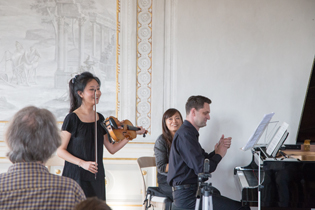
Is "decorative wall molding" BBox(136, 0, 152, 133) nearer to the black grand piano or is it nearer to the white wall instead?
the white wall

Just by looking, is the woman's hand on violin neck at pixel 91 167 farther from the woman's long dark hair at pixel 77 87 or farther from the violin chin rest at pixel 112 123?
the woman's long dark hair at pixel 77 87

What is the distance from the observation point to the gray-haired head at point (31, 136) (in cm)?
137

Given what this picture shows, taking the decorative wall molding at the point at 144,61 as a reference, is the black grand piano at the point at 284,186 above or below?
below

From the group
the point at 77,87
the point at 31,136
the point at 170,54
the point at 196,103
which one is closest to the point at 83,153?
the point at 77,87

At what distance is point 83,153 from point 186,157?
0.84m

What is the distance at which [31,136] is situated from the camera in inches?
54.6

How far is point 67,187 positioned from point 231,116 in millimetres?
3163

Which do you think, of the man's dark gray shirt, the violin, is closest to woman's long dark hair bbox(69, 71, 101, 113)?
the violin

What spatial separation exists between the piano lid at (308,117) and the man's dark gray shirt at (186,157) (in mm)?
1276

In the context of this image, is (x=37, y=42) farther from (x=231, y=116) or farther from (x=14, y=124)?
(x=14, y=124)

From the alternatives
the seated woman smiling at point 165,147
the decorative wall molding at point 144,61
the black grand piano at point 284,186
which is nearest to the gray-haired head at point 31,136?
the black grand piano at point 284,186

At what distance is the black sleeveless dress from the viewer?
8.43 feet

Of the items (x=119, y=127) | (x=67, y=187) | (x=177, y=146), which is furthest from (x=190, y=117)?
(x=67, y=187)

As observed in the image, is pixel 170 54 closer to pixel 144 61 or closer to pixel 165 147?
pixel 144 61
